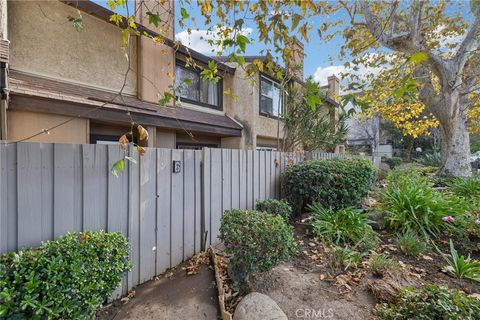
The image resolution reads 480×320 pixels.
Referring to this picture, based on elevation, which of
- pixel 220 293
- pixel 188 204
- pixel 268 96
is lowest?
pixel 220 293

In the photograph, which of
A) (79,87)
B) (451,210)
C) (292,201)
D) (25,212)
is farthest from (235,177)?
(79,87)

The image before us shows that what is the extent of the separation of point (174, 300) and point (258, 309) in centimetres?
105

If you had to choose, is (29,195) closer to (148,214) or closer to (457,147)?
(148,214)

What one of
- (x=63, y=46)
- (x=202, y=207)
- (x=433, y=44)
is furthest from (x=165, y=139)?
(x=433, y=44)

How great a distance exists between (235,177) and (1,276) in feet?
11.3

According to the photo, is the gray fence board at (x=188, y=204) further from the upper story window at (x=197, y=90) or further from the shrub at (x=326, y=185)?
the upper story window at (x=197, y=90)

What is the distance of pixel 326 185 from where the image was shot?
512cm

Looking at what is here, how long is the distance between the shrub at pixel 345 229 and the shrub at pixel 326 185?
1.58 feet

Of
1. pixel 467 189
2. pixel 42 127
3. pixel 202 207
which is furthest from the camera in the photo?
pixel 467 189

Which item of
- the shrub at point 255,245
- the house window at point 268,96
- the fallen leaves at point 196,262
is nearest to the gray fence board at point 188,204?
the fallen leaves at point 196,262

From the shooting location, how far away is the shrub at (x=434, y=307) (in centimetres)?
195

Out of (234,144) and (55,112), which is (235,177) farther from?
(234,144)

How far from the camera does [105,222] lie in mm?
2750

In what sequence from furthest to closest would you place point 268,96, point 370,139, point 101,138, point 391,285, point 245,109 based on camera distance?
point 370,139
point 268,96
point 245,109
point 101,138
point 391,285
